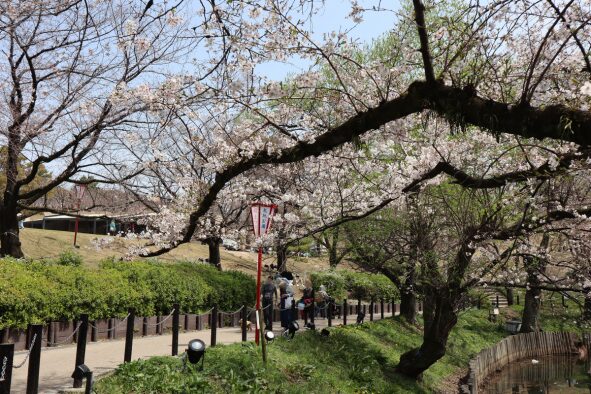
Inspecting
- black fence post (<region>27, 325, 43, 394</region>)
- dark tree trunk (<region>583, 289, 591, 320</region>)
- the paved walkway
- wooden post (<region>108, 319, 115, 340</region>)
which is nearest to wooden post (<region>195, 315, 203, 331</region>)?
the paved walkway

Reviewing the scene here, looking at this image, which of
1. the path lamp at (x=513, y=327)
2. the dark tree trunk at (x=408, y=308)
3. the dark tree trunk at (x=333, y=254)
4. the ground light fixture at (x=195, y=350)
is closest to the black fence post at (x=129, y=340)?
the ground light fixture at (x=195, y=350)

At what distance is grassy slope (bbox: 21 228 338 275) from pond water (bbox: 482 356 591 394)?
31.8ft

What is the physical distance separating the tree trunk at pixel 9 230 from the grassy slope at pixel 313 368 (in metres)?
8.67

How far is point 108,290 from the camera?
13539 millimetres

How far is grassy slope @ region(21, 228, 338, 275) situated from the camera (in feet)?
96.7

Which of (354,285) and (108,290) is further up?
(108,290)

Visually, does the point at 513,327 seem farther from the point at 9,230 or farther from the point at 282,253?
the point at 9,230

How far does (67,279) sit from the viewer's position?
12555 mm

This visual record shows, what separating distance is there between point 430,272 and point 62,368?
8234 millimetres

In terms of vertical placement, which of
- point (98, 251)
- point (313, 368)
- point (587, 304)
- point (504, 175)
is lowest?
point (313, 368)

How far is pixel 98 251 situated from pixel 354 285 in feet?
48.9

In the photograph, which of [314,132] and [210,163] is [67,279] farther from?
[314,132]

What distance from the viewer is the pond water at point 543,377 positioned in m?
18.5

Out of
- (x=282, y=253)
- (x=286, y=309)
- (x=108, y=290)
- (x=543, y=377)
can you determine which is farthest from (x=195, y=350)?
(x=543, y=377)
